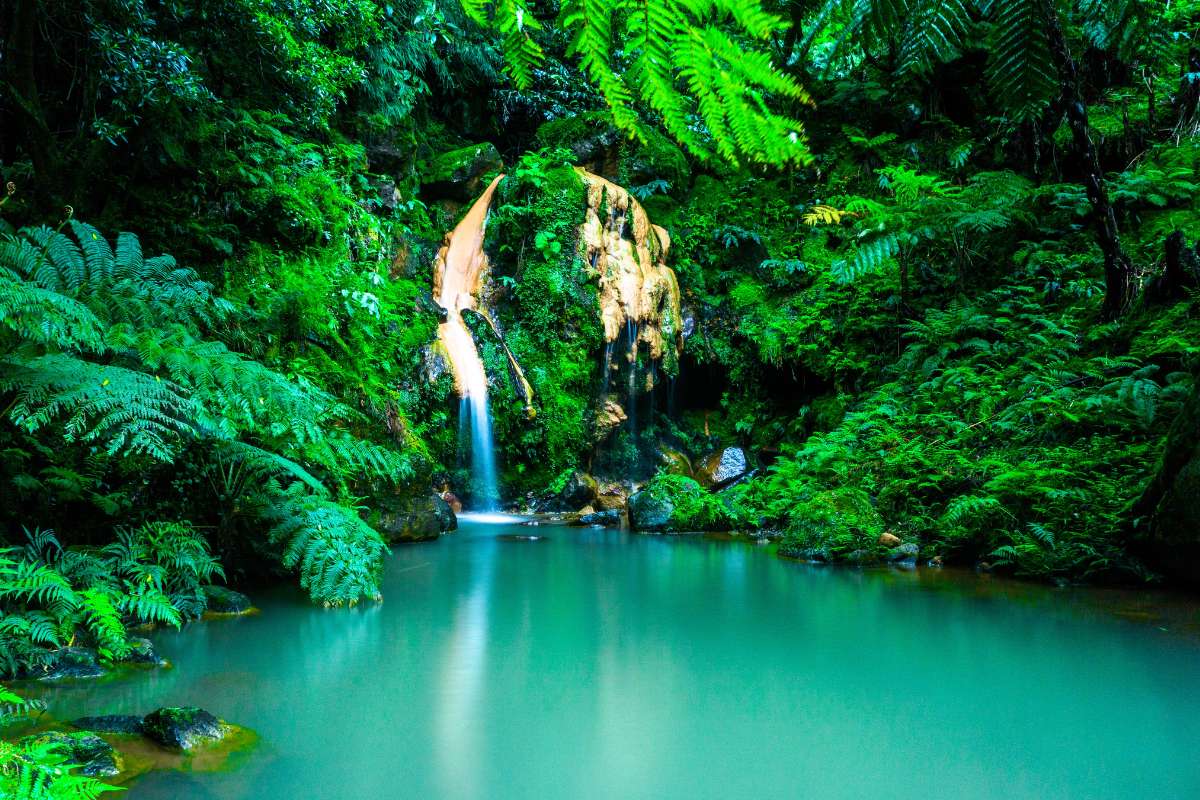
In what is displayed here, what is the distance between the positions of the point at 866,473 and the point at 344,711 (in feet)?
20.4

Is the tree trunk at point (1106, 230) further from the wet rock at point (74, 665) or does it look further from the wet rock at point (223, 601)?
the wet rock at point (74, 665)

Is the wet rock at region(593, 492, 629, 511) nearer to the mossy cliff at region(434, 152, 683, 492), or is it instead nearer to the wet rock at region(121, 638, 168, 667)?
the mossy cliff at region(434, 152, 683, 492)

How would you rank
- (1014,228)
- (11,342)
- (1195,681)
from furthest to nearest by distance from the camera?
(1014,228) < (11,342) < (1195,681)

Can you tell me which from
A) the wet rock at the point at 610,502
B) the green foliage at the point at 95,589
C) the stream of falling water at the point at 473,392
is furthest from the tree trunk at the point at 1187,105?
the green foliage at the point at 95,589

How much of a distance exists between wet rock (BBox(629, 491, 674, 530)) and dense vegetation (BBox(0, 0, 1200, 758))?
0.54 ft

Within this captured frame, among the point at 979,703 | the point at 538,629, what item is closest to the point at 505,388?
the point at 538,629

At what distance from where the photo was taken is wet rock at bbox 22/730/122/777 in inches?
80.6

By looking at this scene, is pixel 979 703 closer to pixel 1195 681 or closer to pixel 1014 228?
pixel 1195 681

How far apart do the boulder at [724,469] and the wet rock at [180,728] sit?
353 inches

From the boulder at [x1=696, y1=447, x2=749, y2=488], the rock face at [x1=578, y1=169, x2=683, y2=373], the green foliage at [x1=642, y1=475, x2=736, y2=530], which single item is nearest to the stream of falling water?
the rock face at [x1=578, y1=169, x2=683, y2=373]

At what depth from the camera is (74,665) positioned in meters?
2.96

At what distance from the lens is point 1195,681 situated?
10.0 feet

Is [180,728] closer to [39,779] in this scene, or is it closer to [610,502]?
[39,779]

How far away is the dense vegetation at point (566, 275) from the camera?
1094 mm
